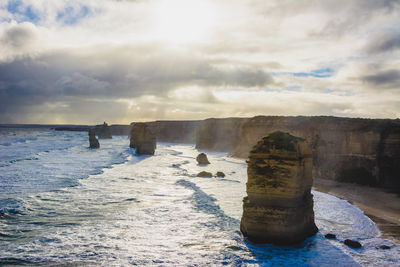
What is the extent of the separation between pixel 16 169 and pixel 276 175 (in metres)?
27.3

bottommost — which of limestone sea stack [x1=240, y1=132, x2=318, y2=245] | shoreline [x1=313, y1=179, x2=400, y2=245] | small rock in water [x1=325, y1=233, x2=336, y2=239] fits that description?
shoreline [x1=313, y1=179, x2=400, y2=245]

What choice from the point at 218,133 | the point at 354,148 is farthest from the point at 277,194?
the point at 218,133

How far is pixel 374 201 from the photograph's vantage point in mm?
18938

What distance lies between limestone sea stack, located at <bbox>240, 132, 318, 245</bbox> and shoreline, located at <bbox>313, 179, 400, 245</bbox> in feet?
13.6

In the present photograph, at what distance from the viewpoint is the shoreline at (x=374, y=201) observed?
13022mm

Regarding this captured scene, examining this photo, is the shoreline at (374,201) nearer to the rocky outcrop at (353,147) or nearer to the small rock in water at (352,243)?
the rocky outcrop at (353,147)

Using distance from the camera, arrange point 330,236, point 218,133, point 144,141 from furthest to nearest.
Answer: point 218,133 → point 144,141 → point 330,236

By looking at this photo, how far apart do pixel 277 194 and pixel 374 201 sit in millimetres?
12198

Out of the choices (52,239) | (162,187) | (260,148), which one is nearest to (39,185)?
(162,187)

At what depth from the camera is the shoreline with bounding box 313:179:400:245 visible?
42.7ft

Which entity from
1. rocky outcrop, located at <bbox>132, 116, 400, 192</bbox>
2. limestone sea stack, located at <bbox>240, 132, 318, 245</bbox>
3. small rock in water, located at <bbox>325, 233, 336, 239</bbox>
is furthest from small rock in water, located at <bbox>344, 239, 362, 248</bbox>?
rocky outcrop, located at <bbox>132, 116, 400, 192</bbox>

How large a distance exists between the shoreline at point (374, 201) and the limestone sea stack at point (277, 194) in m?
4.15

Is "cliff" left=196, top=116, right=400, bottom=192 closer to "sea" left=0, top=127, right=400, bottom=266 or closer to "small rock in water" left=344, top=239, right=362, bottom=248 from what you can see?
"sea" left=0, top=127, right=400, bottom=266

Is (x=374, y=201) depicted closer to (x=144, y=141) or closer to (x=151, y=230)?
(x=151, y=230)
